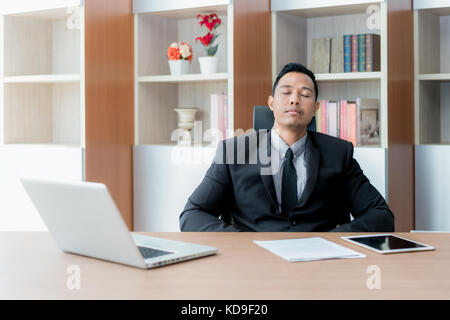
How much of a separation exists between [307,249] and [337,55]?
2168 mm

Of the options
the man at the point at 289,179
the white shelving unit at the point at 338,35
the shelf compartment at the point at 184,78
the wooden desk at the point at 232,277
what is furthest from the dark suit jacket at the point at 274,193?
the shelf compartment at the point at 184,78

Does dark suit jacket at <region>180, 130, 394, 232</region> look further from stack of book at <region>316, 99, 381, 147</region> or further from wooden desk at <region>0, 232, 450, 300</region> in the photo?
stack of book at <region>316, 99, 381, 147</region>

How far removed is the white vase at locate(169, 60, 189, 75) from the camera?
3.83 metres

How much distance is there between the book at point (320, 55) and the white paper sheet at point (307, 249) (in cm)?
202

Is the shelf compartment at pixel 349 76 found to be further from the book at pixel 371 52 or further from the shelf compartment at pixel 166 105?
the shelf compartment at pixel 166 105

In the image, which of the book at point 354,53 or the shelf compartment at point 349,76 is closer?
the shelf compartment at point 349,76

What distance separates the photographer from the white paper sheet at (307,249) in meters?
1.51

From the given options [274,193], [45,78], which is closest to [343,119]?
[274,193]

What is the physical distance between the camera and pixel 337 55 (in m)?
3.54

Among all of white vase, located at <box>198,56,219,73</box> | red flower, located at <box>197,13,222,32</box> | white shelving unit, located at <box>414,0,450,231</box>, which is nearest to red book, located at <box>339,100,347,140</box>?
white shelving unit, located at <box>414,0,450,231</box>

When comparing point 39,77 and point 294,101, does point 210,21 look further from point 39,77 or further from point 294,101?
point 294,101

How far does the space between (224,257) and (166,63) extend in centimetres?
276

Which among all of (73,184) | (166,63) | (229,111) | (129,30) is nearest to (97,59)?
(129,30)
